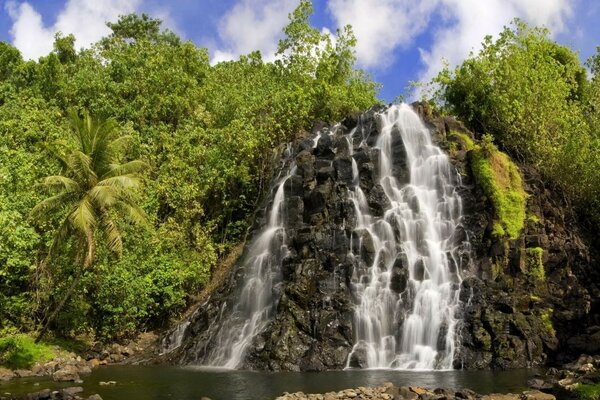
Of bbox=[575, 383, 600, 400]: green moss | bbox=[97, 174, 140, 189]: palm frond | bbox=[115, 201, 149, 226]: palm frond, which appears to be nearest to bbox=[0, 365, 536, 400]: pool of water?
bbox=[575, 383, 600, 400]: green moss

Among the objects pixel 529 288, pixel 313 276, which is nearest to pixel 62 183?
pixel 313 276

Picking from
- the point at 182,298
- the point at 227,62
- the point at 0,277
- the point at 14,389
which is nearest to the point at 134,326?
the point at 182,298

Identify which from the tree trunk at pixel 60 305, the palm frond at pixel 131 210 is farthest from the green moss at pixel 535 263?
the tree trunk at pixel 60 305

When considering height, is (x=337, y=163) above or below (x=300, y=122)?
below

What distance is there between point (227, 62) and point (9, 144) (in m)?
24.2

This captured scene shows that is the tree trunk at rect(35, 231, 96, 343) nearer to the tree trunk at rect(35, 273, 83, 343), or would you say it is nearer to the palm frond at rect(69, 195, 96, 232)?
the tree trunk at rect(35, 273, 83, 343)

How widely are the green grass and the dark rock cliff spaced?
6071 mm

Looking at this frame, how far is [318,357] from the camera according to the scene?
83.5ft

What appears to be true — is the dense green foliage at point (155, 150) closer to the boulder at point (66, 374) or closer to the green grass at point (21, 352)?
the green grass at point (21, 352)

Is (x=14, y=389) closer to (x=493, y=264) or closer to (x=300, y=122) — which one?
(x=493, y=264)

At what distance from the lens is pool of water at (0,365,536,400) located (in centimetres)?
1892

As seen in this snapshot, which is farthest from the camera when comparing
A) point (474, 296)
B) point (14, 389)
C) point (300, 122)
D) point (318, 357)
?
point (300, 122)

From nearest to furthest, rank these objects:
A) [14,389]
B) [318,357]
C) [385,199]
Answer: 1. [14,389]
2. [318,357]
3. [385,199]

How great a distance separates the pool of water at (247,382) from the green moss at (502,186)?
1012 centimetres
